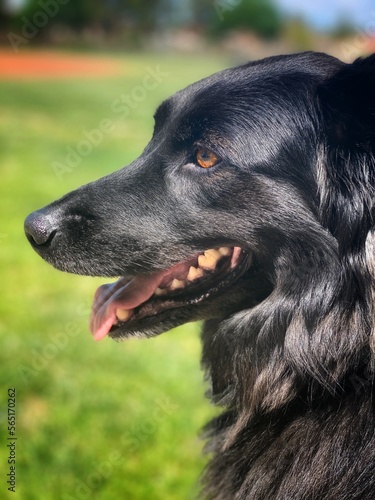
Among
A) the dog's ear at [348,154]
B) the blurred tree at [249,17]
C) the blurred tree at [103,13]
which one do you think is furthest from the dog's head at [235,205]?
the blurred tree at [103,13]

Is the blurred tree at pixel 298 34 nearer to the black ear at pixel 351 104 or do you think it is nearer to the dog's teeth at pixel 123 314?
the black ear at pixel 351 104

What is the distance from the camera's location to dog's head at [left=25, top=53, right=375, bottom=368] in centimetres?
184

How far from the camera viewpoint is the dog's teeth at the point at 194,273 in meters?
2.06

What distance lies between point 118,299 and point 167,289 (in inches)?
7.5

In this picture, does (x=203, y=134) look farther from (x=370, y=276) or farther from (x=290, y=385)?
(x=290, y=385)

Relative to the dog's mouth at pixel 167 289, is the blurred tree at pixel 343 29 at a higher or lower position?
higher

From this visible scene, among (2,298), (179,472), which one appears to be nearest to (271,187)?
(179,472)

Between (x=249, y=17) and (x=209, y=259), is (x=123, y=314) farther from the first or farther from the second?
(x=249, y=17)

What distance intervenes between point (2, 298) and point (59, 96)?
1.76 m

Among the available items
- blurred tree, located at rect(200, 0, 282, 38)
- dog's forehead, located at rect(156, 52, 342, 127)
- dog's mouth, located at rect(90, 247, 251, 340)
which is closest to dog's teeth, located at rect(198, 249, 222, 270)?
dog's mouth, located at rect(90, 247, 251, 340)

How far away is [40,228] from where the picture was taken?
2.02m

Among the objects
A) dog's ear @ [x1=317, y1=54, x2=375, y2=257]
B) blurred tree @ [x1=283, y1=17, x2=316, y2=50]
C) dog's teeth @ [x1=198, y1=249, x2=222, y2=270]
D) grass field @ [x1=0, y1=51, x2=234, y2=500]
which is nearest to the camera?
dog's ear @ [x1=317, y1=54, x2=375, y2=257]

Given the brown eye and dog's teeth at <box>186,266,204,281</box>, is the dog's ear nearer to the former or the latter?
the brown eye

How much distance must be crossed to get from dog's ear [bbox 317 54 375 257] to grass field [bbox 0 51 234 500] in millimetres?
→ 1441
